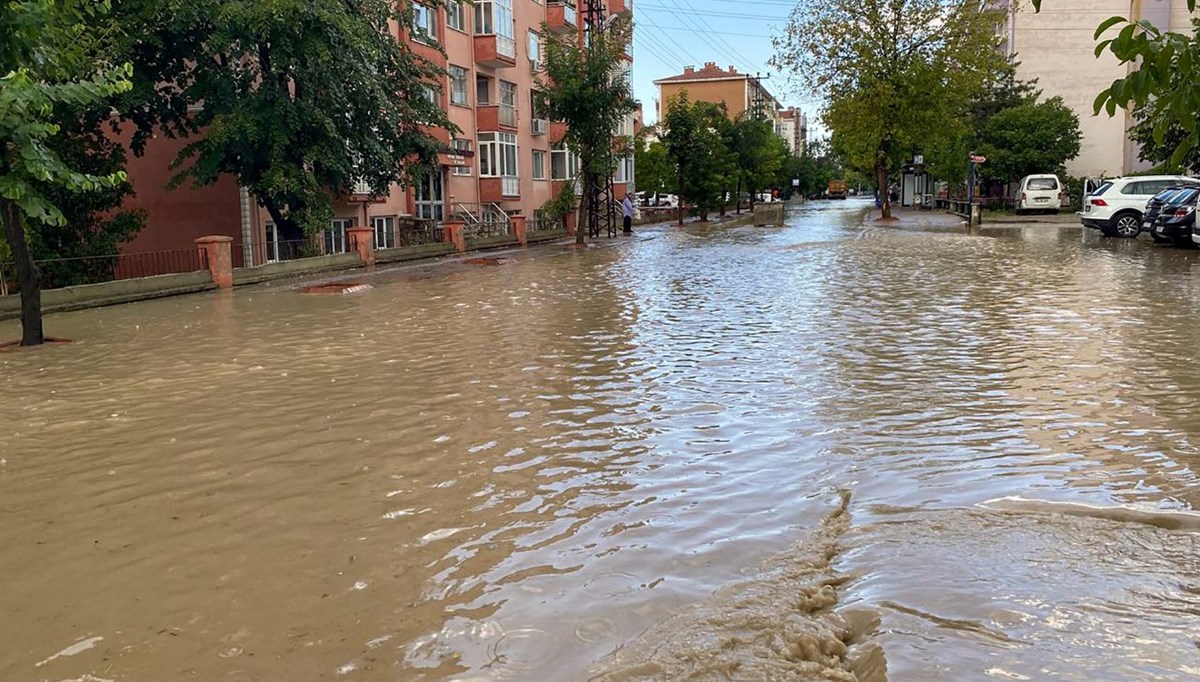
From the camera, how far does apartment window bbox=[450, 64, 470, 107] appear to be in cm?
4006

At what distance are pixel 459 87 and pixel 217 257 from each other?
20.9m

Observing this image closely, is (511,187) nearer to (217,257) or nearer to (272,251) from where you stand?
(272,251)

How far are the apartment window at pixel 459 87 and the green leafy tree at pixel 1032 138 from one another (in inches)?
1059

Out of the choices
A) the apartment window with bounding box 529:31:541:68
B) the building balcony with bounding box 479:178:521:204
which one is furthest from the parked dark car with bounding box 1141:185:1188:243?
the apartment window with bounding box 529:31:541:68

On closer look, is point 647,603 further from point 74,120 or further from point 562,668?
point 74,120

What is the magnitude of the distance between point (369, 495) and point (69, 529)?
1671 mm

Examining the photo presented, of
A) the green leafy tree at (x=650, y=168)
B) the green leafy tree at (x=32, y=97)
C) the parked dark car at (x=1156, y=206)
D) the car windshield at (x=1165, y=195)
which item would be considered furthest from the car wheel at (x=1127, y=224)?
the green leafy tree at (x=650, y=168)

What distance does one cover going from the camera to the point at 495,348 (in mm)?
11648

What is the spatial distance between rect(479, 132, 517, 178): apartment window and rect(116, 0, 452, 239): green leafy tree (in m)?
15.1

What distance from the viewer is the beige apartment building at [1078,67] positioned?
177 feet

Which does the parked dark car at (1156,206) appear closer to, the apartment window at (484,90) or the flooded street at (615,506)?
the flooded street at (615,506)

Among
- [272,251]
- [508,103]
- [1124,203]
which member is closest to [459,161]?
[508,103]

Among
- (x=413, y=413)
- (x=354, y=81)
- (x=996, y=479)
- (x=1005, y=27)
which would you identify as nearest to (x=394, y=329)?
(x=413, y=413)

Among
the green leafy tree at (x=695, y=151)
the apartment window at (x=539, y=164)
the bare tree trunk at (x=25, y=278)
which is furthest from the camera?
the green leafy tree at (x=695, y=151)
